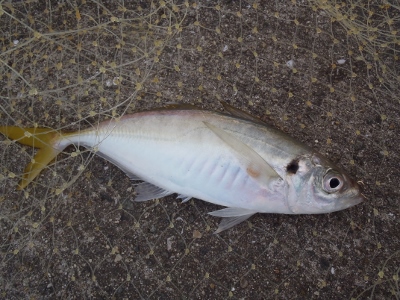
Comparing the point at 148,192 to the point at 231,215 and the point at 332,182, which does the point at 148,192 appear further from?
the point at 332,182

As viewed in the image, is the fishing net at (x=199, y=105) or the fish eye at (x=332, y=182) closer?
the fish eye at (x=332, y=182)

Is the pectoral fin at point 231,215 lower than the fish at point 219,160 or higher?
lower

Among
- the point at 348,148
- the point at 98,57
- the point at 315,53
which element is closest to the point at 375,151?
the point at 348,148

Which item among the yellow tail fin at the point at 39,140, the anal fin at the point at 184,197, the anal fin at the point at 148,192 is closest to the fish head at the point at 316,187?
the anal fin at the point at 184,197

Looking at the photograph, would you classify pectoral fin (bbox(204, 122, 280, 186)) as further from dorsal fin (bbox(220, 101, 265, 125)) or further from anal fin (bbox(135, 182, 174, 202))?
anal fin (bbox(135, 182, 174, 202))

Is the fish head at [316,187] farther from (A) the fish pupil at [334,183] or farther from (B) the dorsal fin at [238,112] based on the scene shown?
(B) the dorsal fin at [238,112]

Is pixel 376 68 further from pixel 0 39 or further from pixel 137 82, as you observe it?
pixel 0 39
